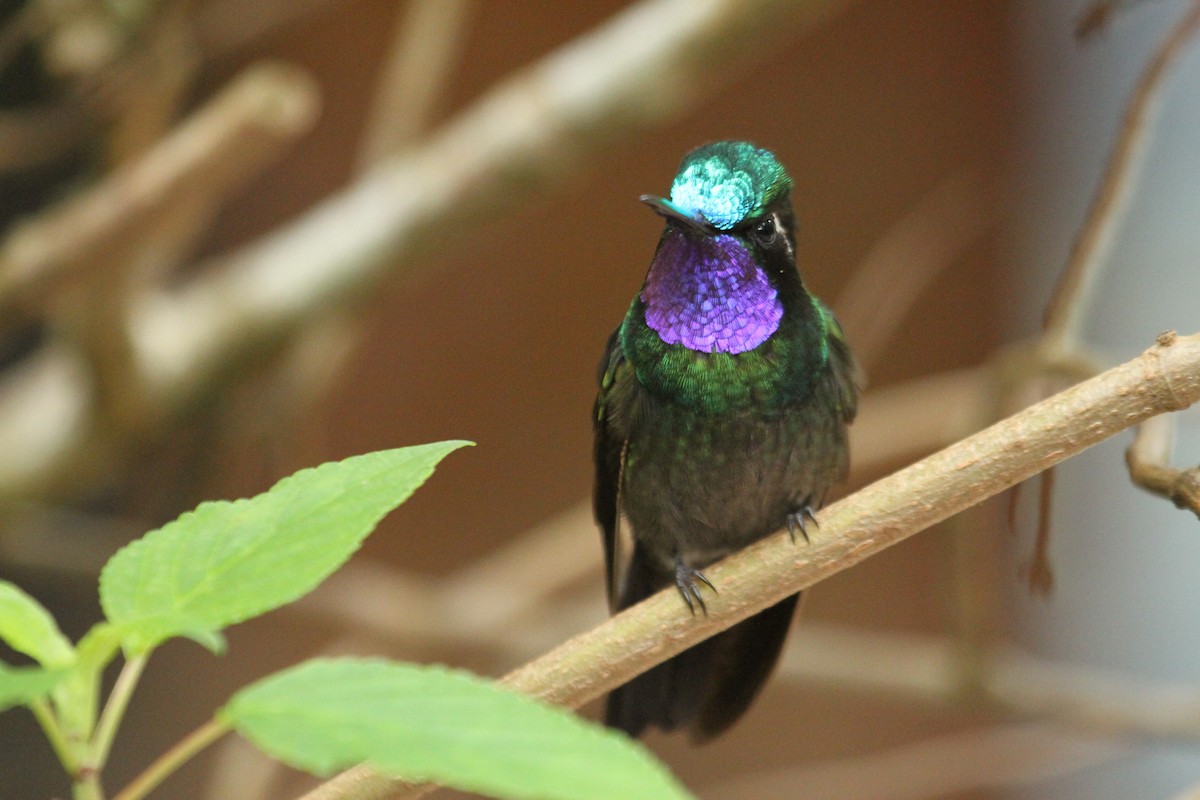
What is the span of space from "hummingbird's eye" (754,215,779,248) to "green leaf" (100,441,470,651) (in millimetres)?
523

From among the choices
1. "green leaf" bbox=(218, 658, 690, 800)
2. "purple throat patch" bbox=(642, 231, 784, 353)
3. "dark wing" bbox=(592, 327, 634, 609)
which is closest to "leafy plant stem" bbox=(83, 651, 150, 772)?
"green leaf" bbox=(218, 658, 690, 800)

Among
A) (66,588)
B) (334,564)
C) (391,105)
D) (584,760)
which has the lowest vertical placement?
(584,760)

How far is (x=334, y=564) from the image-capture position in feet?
1.70

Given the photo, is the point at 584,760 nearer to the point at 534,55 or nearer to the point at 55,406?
the point at 55,406

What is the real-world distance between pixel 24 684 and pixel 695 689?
1.14 m

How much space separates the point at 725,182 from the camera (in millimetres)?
959

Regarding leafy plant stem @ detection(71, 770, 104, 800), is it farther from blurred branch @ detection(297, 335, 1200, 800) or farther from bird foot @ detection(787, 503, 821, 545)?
bird foot @ detection(787, 503, 821, 545)

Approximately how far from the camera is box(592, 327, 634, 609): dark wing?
1276 mm

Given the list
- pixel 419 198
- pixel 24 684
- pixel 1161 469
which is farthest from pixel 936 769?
pixel 24 684

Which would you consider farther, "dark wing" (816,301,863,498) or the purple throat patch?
"dark wing" (816,301,863,498)

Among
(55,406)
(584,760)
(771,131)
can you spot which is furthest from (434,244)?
(584,760)

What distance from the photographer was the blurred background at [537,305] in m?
1.95

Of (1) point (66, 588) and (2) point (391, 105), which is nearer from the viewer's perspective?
(2) point (391, 105)

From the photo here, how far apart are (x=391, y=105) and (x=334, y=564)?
6.10ft
